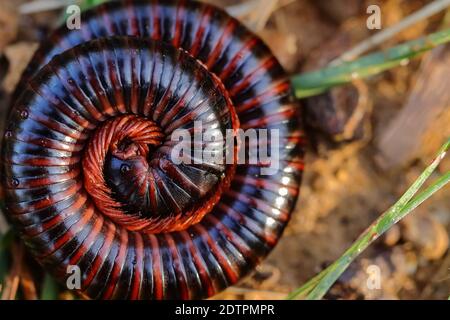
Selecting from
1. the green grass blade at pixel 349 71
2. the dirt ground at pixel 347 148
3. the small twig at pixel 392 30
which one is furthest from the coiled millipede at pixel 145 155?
the small twig at pixel 392 30

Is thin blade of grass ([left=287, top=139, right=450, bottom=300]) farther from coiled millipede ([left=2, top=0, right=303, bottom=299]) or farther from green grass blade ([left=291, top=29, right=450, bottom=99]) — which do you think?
green grass blade ([left=291, top=29, right=450, bottom=99])

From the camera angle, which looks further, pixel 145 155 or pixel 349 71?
pixel 349 71

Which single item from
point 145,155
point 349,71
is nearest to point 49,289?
point 145,155

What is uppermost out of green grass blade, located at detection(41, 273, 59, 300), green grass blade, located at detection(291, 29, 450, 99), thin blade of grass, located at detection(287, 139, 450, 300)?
green grass blade, located at detection(291, 29, 450, 99)

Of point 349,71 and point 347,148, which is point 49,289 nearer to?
point 347,148

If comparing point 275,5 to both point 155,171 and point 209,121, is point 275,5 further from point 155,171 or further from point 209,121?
point 155,171

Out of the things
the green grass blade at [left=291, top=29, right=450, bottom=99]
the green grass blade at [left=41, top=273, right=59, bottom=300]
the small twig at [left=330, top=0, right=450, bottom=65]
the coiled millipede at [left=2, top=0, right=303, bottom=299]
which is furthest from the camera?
the small twig at [left=330, top=0, right=450, bottom=65]

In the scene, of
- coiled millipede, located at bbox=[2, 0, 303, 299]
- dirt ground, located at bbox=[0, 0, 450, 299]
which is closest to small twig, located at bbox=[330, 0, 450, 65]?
dirt ground, located at bbox=[0, 0, 450, 299]
